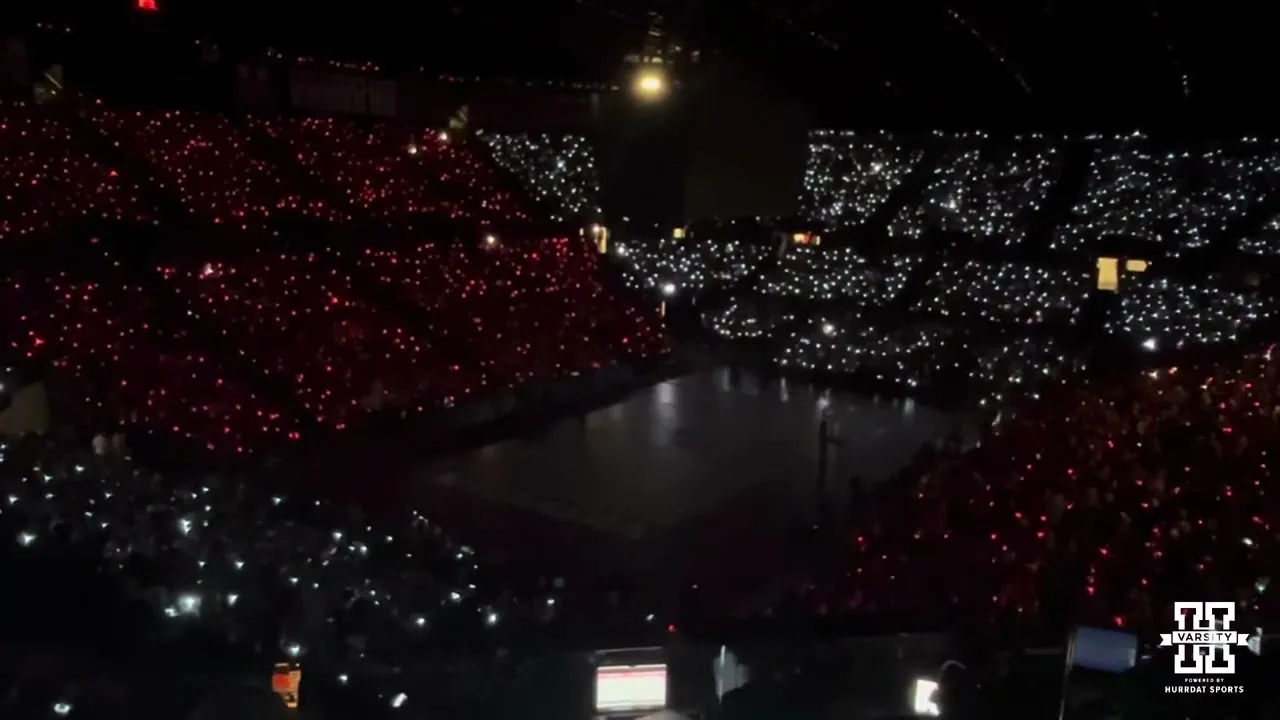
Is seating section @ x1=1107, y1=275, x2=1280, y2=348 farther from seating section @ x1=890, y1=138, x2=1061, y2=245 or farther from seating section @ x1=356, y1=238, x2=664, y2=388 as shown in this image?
seating section @ x1=356, y1=238, x2=664, y2=388

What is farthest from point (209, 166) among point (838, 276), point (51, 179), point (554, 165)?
point (838, 276)

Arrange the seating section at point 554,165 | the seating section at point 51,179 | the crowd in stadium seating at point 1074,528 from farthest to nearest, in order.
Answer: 1. the seating section at point 554,165
2. the seating section at point 51,179
3. the crowd in stadium seating at point 1074,528

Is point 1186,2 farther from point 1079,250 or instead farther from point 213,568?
point 213,568

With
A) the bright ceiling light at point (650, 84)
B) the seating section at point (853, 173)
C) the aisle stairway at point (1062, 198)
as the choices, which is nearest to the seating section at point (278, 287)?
the seating section at point (853, 173)

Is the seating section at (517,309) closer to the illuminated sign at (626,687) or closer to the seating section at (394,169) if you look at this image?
the seating section at (394,169)

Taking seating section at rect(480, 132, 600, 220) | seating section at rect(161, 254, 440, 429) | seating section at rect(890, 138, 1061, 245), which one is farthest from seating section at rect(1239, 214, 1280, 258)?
seating section at rect(161, 254, 440, 429)

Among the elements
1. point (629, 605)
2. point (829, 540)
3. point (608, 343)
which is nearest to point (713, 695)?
point (629, 605)

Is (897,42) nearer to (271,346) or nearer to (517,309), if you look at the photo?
(517,309)
